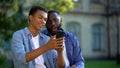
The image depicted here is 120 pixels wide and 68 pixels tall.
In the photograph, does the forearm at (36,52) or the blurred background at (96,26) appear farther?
the blurred background at (96,26)

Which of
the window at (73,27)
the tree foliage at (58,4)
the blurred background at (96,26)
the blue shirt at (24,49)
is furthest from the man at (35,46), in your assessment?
the window at (73,27)

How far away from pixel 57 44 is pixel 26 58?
243 millimetres

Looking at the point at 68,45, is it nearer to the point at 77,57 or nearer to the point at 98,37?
the point at 77,57

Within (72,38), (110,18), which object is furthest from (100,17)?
(72,38)

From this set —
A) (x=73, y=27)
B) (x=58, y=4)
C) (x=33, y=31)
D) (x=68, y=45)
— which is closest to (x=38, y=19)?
(x=33, y=31)

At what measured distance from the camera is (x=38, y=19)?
8.70 feet

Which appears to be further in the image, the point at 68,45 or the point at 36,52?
the point at 68,45

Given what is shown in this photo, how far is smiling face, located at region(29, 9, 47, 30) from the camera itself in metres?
2.65

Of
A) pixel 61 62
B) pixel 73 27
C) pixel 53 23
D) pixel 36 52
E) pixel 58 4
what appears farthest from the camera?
pixel 73 27

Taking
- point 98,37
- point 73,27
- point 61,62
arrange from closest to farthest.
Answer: point 61,62
point 73,27
point 98,37

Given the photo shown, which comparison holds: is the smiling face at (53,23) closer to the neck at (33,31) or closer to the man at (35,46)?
the man at (35,46)

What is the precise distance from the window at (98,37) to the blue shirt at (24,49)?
71.3 feet

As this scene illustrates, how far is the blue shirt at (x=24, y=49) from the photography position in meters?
2.58

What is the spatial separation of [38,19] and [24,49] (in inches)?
9.5
